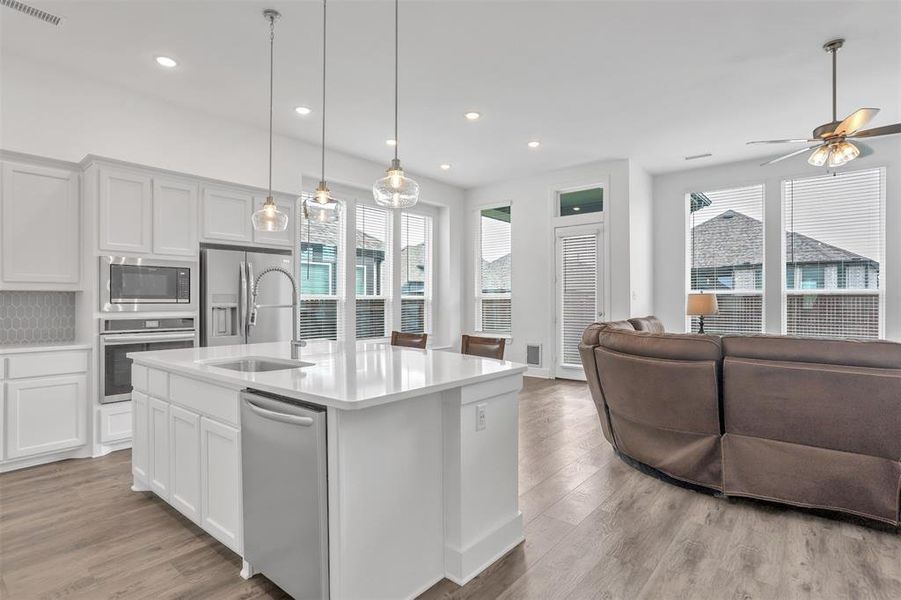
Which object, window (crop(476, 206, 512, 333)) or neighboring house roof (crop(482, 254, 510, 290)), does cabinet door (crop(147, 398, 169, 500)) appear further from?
neighboring house roof (crop(482, 254, 510, 290))

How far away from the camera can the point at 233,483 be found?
6.80 feet

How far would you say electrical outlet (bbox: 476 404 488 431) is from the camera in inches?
82.0

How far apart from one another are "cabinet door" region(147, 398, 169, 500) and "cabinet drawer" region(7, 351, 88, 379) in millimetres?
1352

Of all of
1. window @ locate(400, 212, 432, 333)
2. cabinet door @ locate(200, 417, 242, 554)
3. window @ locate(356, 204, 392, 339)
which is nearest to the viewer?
cabinet door @ locate(200, 417, 242, 554)

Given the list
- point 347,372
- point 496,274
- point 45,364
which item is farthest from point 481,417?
point 496,274

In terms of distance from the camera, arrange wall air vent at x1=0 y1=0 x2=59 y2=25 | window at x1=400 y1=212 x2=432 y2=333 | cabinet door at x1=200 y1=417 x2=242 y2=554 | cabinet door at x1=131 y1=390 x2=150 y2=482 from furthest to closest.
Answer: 1. window at x1=400 y1=212 x2=432 y2=333
2. wall air vent at x1=0 y1=0 x2=59 y2=25
3. cabinet door at x1=131 y1=390 x2=150 y2=482
4. cabinet door at x1=200 y1=417 x2=242 y2=554

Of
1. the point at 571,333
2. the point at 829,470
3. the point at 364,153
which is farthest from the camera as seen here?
the point at 571,333

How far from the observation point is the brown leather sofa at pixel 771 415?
92.2 inches

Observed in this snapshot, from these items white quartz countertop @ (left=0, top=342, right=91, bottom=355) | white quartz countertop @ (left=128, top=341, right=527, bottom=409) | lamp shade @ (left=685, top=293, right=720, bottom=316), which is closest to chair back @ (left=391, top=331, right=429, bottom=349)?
white quartz countertop @ (left=128, top=341, right=527, bottom=409)

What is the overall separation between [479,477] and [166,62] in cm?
382

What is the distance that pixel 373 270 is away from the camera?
6.68m

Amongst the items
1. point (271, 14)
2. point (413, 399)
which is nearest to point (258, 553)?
point (413, 399)

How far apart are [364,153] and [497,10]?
321 centimetres

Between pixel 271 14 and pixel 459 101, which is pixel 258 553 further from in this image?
pixel 459 101
